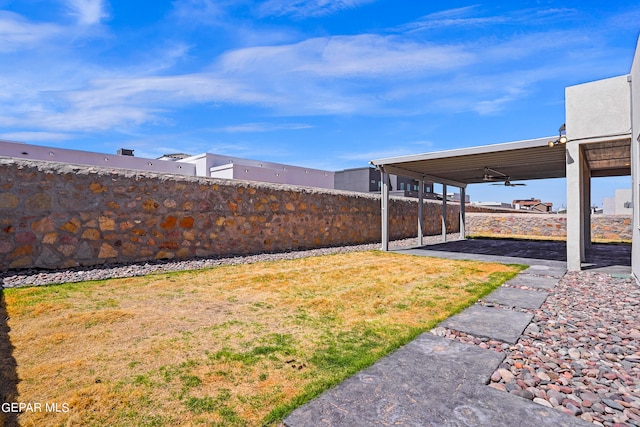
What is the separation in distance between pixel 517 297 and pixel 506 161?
6.27 metres

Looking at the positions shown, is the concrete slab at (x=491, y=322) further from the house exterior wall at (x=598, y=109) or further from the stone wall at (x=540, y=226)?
the stone wall at (x=540, y=226)

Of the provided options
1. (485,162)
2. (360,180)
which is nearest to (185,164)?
(485,162)

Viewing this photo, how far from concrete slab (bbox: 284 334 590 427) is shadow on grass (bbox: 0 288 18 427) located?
1550 millimetres

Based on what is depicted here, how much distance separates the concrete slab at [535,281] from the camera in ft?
16.5

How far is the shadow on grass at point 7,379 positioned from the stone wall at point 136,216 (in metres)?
2.97

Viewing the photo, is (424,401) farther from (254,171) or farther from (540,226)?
(254,171)

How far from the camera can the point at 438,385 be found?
1999mm

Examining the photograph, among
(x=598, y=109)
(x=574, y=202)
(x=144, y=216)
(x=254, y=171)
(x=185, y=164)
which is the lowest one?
(x=144, y=216)

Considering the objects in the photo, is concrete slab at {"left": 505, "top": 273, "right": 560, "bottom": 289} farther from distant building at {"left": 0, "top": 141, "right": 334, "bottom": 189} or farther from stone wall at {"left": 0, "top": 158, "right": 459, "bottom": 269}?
distant building at {"left": 0, "top": 141, "right": 334, "bottom": 189}

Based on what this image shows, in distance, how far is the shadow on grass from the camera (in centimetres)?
170

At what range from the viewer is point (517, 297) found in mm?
4281

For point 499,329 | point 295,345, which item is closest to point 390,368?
point 295,345

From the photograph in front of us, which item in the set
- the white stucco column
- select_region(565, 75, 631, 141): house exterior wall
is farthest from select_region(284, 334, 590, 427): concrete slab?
select_region(565, 75, 631, 141): house exterior wall

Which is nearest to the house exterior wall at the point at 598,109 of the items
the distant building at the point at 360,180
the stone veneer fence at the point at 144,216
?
the stone veneer fence at the point at 144,216
